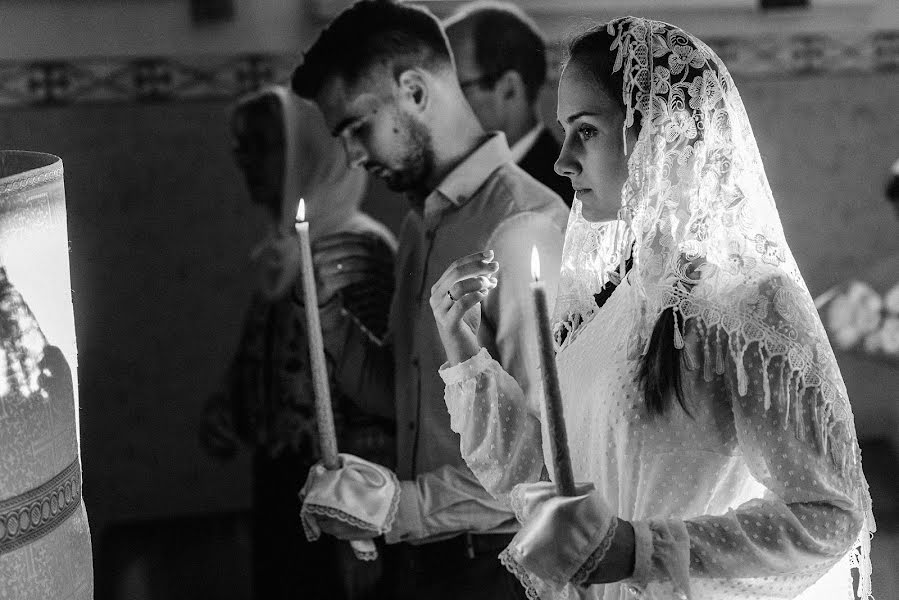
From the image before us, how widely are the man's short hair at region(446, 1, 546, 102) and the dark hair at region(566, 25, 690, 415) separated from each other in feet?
5.20

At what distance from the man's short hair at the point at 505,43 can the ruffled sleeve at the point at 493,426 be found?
156 centimetres

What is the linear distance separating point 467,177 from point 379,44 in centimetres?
31

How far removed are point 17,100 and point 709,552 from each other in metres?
2.79

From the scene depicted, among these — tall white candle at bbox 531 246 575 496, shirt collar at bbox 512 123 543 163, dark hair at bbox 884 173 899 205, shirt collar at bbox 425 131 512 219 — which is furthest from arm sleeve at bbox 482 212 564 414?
dark hair at bbox 884 173 899 205

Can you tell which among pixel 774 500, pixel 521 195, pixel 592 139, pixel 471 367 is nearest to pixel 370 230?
pixel 521 195

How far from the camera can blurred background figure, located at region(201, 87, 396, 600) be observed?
297cm

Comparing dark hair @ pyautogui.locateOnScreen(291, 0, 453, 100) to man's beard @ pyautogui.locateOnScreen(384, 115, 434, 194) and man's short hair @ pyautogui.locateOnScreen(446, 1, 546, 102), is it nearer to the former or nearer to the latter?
man's beard @ pyautogui.locateOnScreen(384, 115, 434, 194)

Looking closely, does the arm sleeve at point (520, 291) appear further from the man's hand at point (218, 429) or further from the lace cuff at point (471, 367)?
the man's hand at point (218, 429)

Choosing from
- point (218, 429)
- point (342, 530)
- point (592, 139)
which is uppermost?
point (592, 139)

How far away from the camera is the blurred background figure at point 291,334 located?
2.97m

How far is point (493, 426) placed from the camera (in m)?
1.64

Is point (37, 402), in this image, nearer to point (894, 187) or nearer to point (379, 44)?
point (379, 44)

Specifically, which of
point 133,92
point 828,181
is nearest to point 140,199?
point 133,92

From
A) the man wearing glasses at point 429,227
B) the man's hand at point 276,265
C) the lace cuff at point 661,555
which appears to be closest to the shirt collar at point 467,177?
the man wearing glasses at point 429,227
